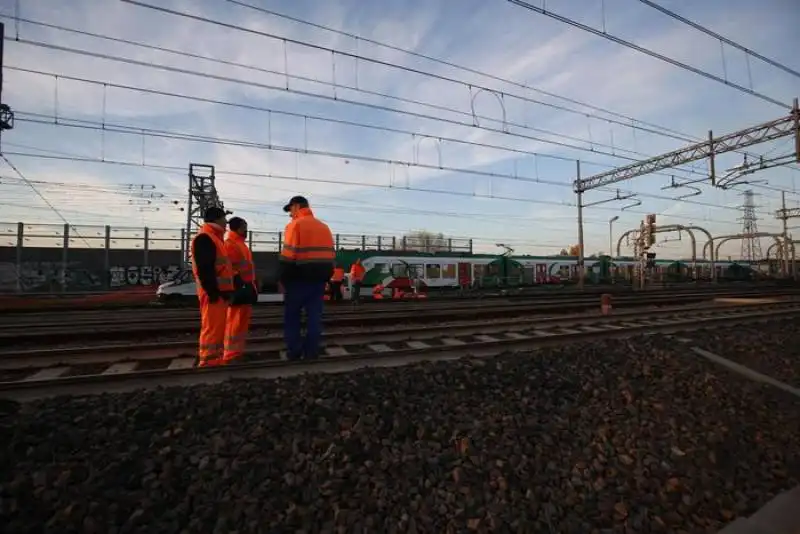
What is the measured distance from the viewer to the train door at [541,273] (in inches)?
1407

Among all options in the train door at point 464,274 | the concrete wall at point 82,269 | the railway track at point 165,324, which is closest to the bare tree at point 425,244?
the train door at point 464,274

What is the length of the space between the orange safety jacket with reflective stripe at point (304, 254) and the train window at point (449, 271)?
25729mm

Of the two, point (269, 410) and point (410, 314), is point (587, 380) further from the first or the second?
point (410, 314)

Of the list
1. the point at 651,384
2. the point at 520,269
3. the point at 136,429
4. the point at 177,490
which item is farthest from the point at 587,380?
the point at 520,269

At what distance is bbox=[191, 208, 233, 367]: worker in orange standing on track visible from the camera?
4332 millimetres

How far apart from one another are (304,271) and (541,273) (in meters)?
34.4

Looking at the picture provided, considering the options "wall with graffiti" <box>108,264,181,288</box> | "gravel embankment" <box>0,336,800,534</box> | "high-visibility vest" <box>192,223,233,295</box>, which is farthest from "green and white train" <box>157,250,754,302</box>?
"wall with graffiti" <box>108,264,181,288</box>

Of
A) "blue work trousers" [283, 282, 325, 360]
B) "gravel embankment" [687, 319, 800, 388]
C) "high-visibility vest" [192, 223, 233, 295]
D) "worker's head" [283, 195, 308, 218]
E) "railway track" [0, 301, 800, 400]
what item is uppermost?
"worker's head" [283, 195, 308, 218]

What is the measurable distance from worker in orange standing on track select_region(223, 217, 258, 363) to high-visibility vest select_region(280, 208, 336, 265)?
536mm

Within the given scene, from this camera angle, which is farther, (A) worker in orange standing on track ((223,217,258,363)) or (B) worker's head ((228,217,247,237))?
(B) worker's head ((228,217,247,237))

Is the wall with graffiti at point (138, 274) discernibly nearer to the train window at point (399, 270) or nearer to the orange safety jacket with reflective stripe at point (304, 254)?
the train window at point (399, 270)

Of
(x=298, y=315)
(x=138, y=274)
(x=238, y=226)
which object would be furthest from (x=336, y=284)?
(x=138, y=274)

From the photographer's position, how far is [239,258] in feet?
16.9

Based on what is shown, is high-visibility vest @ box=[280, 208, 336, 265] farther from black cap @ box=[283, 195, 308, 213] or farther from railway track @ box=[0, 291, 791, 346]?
railway track @ box=[0, 291, 791, 346]
